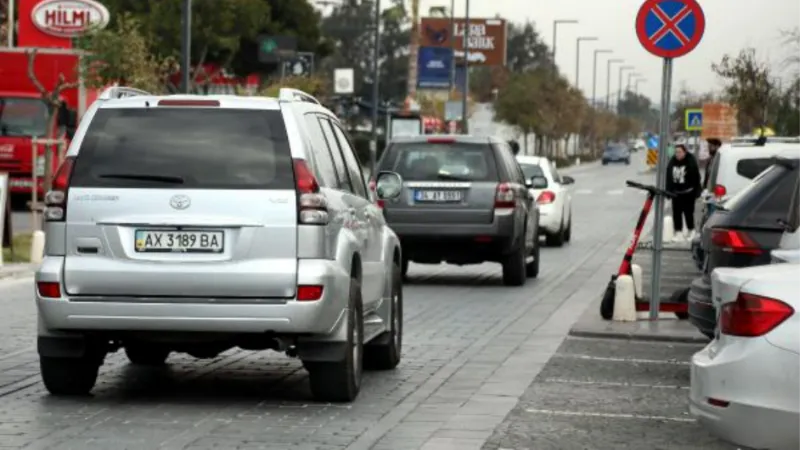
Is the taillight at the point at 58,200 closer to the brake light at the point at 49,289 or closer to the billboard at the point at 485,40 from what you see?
the brake light at the point at 49,289

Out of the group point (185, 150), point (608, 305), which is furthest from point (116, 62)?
point (185, 150)

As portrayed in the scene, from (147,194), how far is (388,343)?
8.85 feet

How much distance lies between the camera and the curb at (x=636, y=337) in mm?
15648

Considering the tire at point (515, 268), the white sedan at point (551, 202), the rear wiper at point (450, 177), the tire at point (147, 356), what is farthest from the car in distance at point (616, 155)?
the tire at point (147, 356)

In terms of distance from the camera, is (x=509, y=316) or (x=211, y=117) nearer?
(x=211, y=117)

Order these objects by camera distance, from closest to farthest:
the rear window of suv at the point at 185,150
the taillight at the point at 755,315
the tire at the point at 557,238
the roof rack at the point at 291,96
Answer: the taillight at the point at 755,315
the rear window of suv at the point at 185,150
the roof rack at the point at 291,96
the tire at the point at 557,238

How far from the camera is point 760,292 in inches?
315

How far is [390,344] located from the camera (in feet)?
43.5

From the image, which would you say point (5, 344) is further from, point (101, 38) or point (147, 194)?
point (101, 38)

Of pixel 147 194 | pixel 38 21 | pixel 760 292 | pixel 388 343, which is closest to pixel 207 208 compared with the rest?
pixel 147 194

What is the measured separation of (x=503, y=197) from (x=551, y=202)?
33.1ft

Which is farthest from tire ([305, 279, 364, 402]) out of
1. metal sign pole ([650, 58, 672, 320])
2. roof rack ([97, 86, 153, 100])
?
metal sign pole ([650, 58, 672, 320])

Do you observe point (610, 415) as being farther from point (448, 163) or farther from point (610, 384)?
point (448, 163)

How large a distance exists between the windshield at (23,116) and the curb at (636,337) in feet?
94.1
